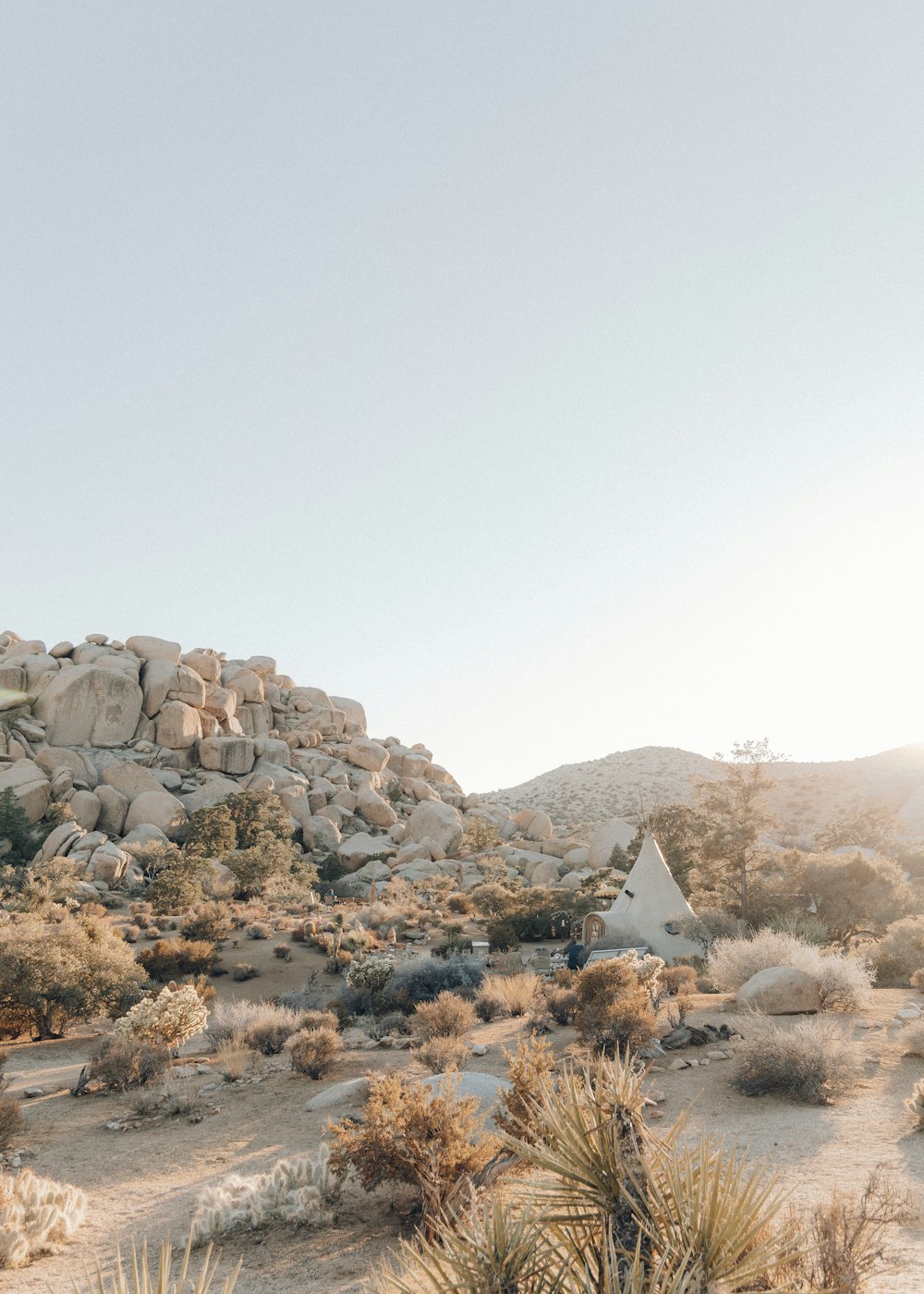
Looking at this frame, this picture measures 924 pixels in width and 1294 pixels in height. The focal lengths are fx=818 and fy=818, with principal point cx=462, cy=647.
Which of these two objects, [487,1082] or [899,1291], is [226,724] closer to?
[487,1082]

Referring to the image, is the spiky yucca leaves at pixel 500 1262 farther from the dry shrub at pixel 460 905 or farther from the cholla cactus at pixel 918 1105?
the dry shrub at pixel 460 905

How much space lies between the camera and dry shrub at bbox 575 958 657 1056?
13414mm

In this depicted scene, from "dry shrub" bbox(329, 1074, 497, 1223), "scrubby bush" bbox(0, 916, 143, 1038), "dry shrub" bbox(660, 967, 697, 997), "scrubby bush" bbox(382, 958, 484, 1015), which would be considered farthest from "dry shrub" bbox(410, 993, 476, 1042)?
"scrubby bush" bbox(0, 916, 143, 1038)

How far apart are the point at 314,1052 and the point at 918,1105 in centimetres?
903

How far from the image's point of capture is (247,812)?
44.5 metres

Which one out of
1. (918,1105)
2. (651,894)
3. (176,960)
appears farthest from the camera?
(176,960)

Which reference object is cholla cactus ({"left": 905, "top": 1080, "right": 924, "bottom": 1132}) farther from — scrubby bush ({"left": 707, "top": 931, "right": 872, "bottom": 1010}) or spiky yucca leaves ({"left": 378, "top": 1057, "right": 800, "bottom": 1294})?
spiky yucca leaves ({"left": 378, "top": 1057, "right": 800, "bottom": 1294})

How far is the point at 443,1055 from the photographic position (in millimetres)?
12977

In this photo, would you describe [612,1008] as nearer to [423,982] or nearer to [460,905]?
[423,982]

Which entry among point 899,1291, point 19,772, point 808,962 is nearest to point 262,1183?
point 899,1291

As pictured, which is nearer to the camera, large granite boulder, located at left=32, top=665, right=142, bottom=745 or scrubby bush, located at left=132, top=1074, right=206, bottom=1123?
scrubby bush, located at left=132, top=1074, right=206, bottom=1123

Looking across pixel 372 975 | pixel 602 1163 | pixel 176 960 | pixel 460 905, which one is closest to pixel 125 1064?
pixel 372 975

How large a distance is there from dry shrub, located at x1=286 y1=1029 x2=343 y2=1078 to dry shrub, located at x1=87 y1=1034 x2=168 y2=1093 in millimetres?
2339

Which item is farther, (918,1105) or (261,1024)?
(261,1024)
